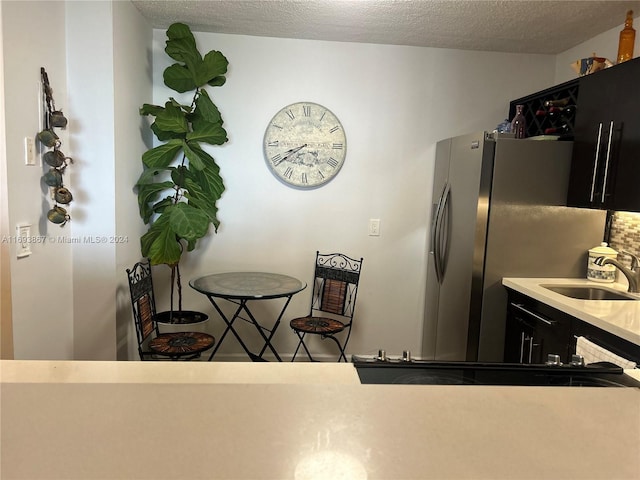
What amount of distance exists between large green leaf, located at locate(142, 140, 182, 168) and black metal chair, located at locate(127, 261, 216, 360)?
653mm

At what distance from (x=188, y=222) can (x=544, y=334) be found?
6.81 ft

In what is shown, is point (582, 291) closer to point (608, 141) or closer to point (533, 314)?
point (533, 314)

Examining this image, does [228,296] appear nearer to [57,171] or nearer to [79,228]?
[79,228]

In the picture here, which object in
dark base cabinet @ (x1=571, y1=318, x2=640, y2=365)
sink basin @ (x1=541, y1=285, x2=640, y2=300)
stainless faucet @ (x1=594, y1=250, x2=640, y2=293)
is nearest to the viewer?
dark base cabinet @ (x1=571, y1=318, x2=640, y2=365)

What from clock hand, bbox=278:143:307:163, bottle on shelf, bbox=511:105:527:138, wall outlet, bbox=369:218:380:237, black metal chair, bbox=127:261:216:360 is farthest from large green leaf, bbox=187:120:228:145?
bottle on shelf, bbox=511:105:527:138

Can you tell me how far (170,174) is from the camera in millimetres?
3490

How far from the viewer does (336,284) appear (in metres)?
3.63

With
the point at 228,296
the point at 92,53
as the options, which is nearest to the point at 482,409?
the point at 228,296

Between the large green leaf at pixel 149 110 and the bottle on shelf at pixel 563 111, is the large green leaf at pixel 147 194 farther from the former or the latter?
the bottle on shelf at pixel 563 111

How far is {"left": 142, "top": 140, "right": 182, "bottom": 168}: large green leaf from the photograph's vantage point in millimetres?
3082

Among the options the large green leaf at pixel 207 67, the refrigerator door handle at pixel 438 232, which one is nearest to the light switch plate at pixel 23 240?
the large green leaf at pixel 207 67

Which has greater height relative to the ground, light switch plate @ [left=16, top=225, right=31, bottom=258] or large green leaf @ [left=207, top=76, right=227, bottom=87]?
large green leaf @ [left=207, top=76, right=227, bottom=87]

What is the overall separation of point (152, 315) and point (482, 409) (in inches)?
105

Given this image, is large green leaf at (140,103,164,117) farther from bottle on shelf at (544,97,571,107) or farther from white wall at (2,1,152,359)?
bottle on shelf at (544,97,571,107)
